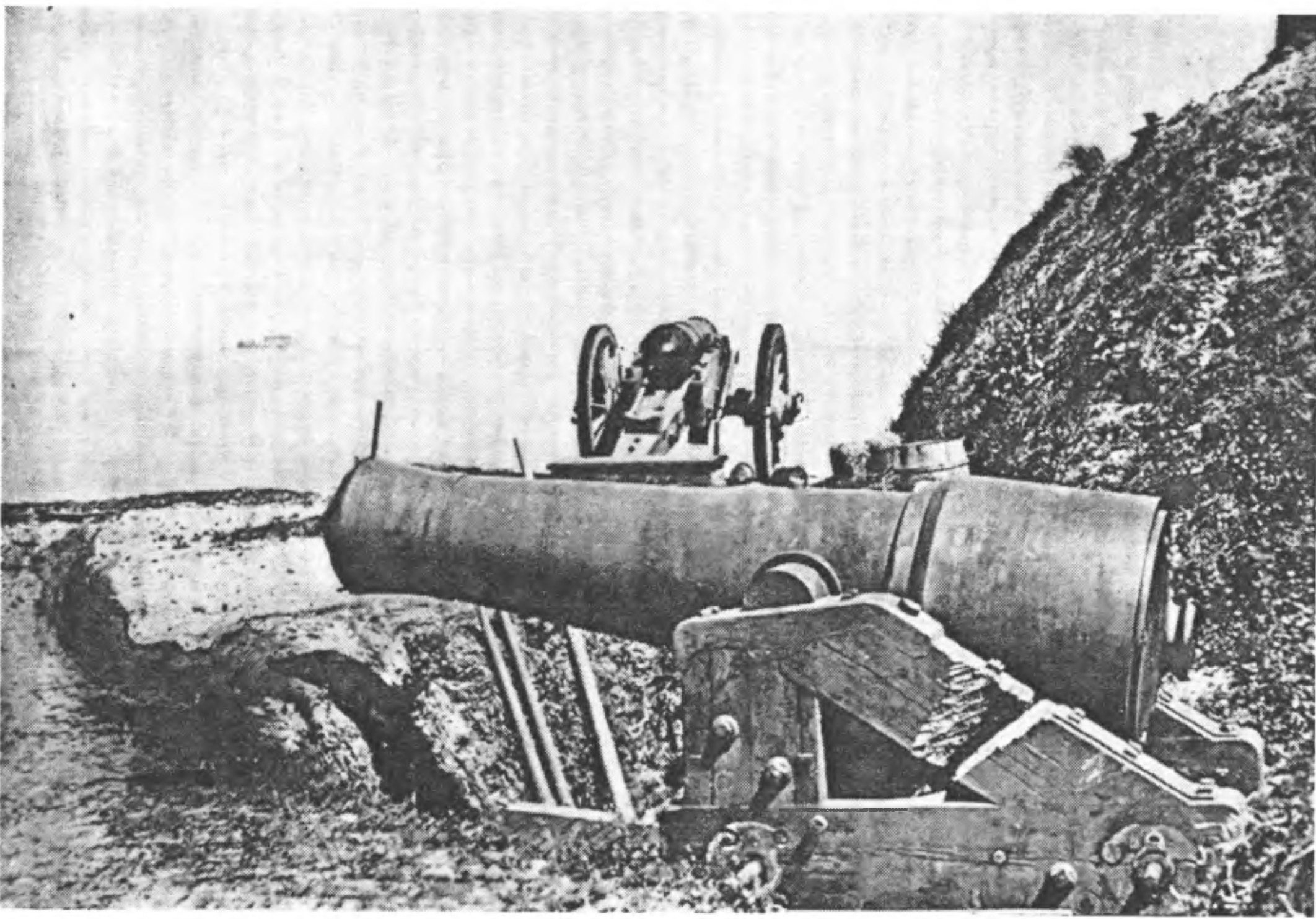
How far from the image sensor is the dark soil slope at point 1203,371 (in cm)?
631

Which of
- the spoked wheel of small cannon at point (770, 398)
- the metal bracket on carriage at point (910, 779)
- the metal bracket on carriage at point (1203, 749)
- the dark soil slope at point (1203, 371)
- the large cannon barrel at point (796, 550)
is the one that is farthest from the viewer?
the spoked wheel of small cannon at point (770, 398)

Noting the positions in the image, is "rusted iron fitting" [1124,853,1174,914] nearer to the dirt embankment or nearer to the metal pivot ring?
the metal pivot ring

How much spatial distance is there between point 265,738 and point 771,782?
7.59ft

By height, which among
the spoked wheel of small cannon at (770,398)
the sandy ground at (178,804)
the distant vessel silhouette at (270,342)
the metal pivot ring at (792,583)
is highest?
the distant vessel silhouette at (270,342)

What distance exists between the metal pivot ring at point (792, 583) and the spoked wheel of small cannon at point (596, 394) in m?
2.23

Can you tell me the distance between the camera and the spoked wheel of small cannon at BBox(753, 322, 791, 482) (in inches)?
286

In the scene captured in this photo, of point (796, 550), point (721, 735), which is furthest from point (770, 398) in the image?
point (721, 735)

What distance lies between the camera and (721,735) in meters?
4.70

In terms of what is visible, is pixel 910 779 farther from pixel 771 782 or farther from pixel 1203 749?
pixel 1203 749

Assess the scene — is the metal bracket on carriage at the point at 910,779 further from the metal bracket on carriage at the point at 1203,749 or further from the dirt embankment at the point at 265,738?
the metal bracket on carriage at the point at 1203,749

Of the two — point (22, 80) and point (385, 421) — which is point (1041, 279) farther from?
point (22, 80)

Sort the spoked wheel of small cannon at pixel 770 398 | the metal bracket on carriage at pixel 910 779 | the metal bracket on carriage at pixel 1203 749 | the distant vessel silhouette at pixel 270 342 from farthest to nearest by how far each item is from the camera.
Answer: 1. the spoked wheel of small cannon at pixel 770 398
2. the distant vessel silhouette at pixel 270 342
3. the metal bracket on carriage at pixel 1203 749
4. the metal bracket on carriage at pixel 910 779

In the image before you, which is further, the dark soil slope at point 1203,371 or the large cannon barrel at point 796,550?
the dark soil slope at point 1203,371

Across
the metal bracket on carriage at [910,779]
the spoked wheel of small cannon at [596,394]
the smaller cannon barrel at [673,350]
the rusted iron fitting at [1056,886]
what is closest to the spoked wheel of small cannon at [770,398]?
the smaller cannon barrel at [673,350]
